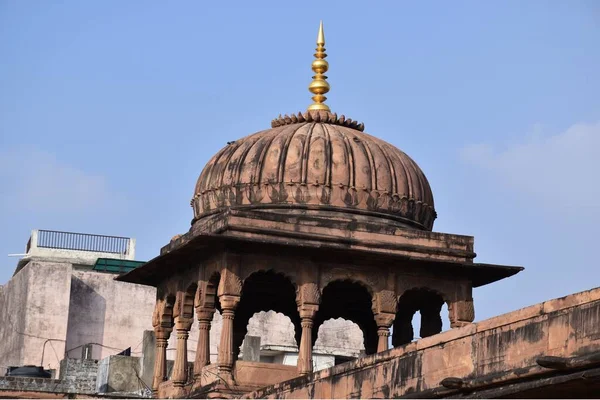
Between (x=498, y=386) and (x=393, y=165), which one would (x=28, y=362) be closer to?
(x=393, y=165)

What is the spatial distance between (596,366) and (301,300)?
9.05 m

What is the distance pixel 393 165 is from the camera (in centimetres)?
2045

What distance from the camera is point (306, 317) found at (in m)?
18.8

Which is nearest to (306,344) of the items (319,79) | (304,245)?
(304,245)

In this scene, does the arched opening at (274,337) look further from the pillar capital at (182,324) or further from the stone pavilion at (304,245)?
the pillar capital at (182,324)

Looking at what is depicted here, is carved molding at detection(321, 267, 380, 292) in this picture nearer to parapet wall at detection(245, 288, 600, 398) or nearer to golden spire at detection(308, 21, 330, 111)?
golden spire at detection(308, 21, 330, 111)

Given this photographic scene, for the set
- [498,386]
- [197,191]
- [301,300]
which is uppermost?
[197,191]

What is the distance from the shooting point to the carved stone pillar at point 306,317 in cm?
1870

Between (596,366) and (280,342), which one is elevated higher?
(280,342)

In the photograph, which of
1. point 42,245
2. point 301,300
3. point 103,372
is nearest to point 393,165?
point 301,300

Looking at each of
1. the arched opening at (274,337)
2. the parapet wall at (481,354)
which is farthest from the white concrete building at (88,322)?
the parapet wall at (481,354)

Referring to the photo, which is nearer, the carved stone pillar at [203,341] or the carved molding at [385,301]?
the carved stone pillar at [203,341]

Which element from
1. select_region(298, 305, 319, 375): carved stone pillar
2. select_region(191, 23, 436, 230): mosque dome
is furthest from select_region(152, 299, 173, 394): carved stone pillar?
select_region(298, 305, 319, 375): carved stone pillar

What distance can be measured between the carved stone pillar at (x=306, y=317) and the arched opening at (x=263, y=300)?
2.73 m
